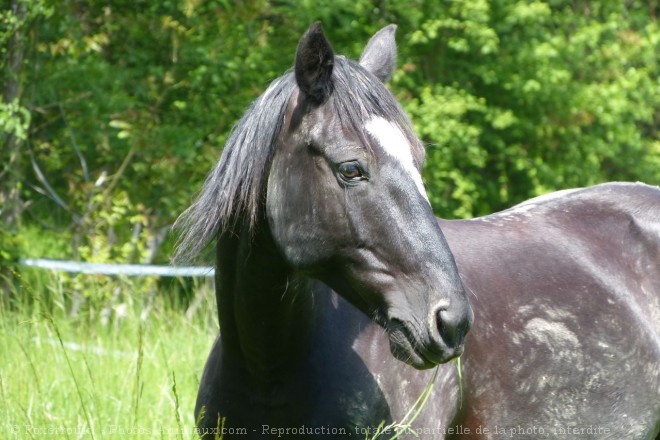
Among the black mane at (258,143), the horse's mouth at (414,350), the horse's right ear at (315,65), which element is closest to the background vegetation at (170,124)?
the black mane at (258,143)

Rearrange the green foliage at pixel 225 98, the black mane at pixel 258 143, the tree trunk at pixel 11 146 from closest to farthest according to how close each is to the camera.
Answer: the black mane at pixel 258 143, the tree trunk at pixel 11 146, the green foliage at pixel 225 98

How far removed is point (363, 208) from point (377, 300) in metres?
0.27

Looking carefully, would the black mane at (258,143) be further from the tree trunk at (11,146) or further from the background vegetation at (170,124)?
the tree trunk at (11,146)

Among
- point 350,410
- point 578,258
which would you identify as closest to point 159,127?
point 578,258

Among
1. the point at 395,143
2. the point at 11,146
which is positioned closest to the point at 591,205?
the point at 395,143

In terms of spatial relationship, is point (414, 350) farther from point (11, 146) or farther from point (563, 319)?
point (11, 146)

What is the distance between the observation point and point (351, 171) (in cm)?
263

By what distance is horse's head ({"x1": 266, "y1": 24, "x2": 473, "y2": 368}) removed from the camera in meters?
2.51

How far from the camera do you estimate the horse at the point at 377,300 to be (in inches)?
102

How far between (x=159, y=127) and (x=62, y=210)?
1348 millimetres

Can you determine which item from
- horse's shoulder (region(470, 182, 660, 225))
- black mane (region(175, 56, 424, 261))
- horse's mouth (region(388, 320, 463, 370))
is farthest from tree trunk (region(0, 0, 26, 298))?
horse's mouth (region(388, 320, 463, 370))

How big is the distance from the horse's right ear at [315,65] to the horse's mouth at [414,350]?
2.38 ft

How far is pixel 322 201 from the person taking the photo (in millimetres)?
2684

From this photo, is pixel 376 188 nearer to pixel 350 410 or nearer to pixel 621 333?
pixel 350 410
